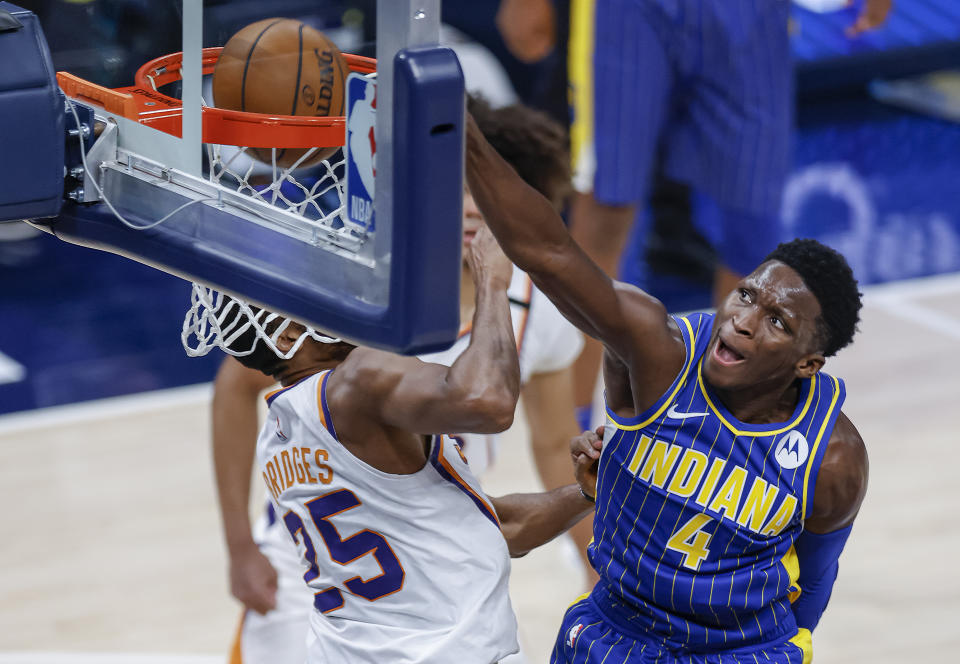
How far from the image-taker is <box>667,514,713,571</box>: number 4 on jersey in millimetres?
2438

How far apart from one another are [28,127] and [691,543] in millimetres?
1275

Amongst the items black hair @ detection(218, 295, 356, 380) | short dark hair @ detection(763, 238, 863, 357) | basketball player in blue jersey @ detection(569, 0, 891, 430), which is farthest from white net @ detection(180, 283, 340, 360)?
basketball player in blue jersey @ detection(569, 0, 891, 430)

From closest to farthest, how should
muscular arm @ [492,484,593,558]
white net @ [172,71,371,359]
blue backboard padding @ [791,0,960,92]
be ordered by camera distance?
white net @ [172,71,371,359] → muscular arm @ [492,484,593,558] → blue backboard padding @ [791,0,960,92]

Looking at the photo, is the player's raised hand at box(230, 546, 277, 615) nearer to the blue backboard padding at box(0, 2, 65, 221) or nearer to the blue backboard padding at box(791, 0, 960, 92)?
the blue backboard padding at box(0, 2, 65, 221)

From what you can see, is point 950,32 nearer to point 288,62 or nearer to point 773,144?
point 773,144

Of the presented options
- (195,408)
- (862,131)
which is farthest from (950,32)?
(195,408)

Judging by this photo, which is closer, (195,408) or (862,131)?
(195,408)

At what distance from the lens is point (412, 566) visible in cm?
242

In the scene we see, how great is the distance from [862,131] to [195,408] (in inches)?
216

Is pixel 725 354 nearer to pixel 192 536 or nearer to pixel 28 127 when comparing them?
pixel 28 127

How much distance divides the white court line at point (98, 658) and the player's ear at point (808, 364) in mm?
2103

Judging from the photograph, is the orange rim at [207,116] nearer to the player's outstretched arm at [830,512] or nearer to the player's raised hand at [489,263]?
the player's raised hand at [489,263]

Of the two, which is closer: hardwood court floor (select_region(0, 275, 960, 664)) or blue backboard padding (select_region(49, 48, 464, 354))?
blue backboard padding (select_region(49, 48, 464, 354))

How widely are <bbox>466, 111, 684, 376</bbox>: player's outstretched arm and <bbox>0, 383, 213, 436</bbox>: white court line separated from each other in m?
3.33
